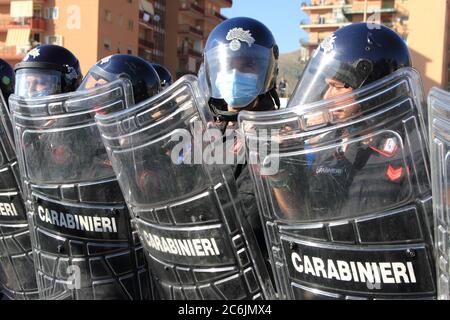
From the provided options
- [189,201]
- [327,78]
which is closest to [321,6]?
[327,78]

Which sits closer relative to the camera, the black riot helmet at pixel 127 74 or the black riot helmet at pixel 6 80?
the black riot helmet at pixel 127 74

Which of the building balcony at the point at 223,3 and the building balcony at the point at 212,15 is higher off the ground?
the building balcony at the point at 223,3

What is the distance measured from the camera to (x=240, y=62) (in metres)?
Result: 3.28

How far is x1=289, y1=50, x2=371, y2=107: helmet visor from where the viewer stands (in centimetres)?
254

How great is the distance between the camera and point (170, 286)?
2.37 meters

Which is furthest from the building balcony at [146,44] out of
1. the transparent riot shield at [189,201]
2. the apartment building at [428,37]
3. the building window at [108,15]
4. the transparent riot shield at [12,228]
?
the transparent riot shield at [189,201]

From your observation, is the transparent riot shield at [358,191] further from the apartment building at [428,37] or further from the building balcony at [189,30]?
the building balcony at [189,30]

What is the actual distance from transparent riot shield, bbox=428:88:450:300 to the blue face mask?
1.58 meters

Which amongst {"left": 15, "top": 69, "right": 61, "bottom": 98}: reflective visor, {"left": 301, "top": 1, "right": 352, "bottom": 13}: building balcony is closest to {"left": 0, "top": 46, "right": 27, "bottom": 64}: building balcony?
{"left": 301, "top": 1, "right": 352, "bottom": 13}: building balcony

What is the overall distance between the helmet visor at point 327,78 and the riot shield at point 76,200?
28.0 inches

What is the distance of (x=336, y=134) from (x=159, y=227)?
778 millimetres

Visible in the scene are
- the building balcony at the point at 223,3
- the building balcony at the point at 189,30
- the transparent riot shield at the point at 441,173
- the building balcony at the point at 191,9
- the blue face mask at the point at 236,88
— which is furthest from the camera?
the building balcony at the point at 223,3

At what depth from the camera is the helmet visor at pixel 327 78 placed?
2.54 metres

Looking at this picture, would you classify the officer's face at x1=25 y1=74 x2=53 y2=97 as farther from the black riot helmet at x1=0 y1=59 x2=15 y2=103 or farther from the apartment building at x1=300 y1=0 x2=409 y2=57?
the apartment building at x1=300 y1=0 x2=409 y2=57
